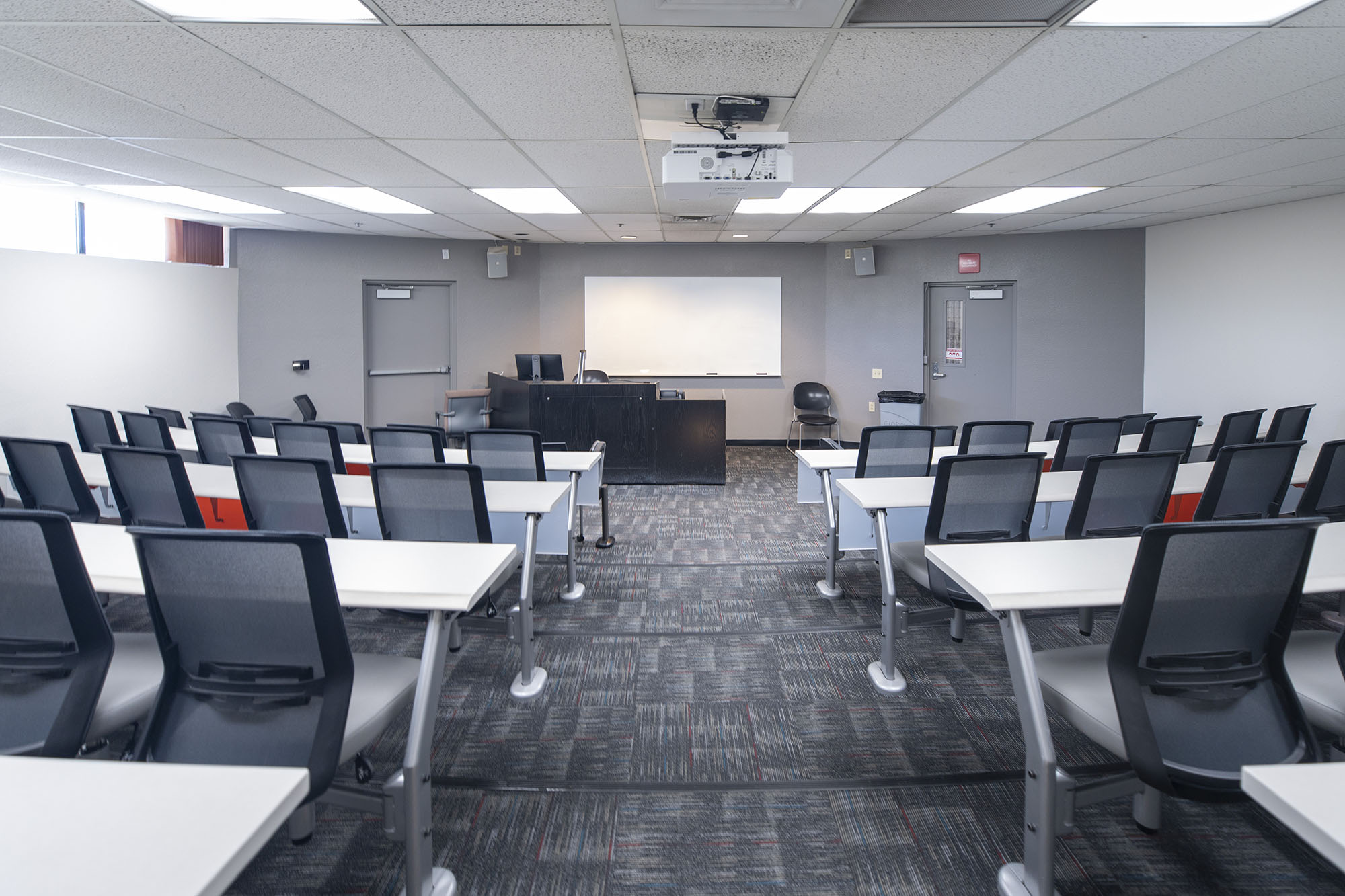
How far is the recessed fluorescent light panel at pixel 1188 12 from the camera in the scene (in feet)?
7.21

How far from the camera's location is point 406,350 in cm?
827

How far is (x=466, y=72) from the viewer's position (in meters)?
2.77

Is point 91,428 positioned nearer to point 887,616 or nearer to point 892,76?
point 887,616

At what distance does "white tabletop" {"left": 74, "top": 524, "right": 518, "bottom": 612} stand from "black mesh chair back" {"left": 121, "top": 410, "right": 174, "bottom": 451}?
7.23 feet

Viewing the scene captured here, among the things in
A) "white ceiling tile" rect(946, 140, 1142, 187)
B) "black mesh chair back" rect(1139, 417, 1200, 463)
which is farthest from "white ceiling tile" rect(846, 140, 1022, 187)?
"black mesh chair back" rect(1139, 417, 1200, 463)

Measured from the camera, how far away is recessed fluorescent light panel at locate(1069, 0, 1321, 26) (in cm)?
220

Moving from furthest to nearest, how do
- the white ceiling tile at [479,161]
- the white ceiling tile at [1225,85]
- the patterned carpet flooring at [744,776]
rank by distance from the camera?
1. the white ceiling tile at [479,161]
2. the white ceiling tile at [1225,85]
3. the patterned carpet flooring at [744,776]

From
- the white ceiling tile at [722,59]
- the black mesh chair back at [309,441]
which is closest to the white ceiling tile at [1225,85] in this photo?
the white ceiling tile at [722,59]

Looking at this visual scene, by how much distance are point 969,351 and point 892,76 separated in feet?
19.6

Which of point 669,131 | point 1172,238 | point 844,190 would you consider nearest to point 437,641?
point 669,131

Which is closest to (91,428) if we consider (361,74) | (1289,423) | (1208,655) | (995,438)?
(361,74)

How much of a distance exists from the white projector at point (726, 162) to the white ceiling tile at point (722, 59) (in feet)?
1.22

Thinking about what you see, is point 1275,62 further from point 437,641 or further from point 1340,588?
point 437,641

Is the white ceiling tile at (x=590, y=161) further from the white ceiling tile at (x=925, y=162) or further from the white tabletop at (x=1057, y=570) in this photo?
the white tabletop at (x=1057, y=570)
